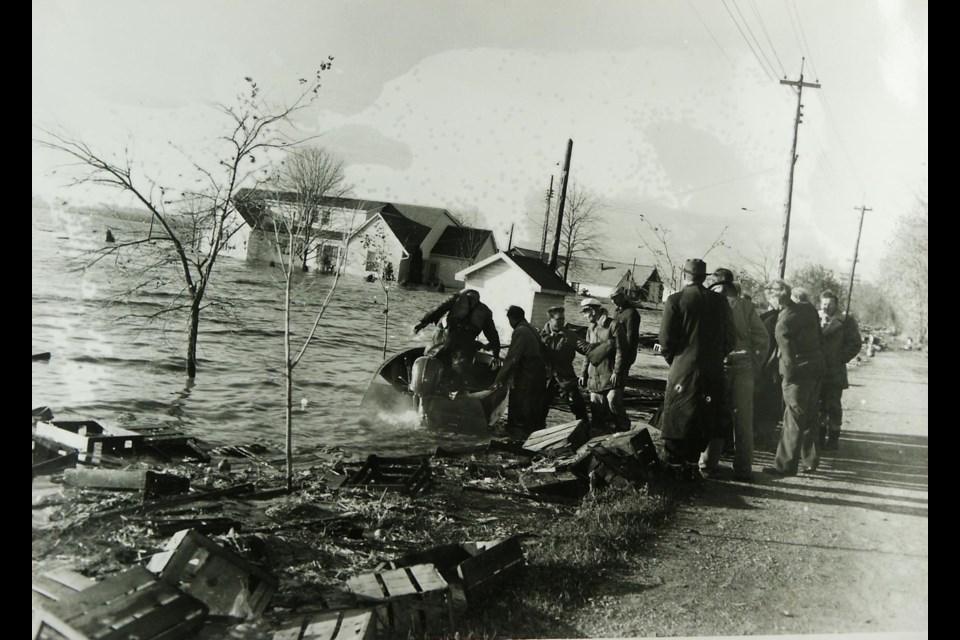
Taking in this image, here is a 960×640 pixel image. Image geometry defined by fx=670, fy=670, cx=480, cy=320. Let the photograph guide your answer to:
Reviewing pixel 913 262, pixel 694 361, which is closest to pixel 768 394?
pixel 913 262

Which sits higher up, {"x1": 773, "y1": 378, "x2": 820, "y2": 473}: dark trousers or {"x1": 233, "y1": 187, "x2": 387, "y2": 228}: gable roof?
{"x1": 233, "y1": 187, "x2": 387, "y2": 228}: gable roof

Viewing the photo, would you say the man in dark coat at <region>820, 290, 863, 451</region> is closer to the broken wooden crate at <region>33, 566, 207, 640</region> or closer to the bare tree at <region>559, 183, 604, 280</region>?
the bare tree at <region>559, 183, 604, 280</region>

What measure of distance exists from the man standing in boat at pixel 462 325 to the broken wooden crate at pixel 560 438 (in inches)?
35.3

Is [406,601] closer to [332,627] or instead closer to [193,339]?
[332,627]

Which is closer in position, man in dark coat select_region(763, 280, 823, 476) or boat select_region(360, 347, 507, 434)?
boat select_region(360, 347, 507, 434)

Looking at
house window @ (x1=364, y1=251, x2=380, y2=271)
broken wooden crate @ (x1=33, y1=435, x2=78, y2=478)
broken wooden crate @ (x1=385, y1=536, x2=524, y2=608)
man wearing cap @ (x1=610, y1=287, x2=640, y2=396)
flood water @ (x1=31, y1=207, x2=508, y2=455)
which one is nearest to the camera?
broken wooden crate @ (x1=385, y1=536, x2=524, y2=608)

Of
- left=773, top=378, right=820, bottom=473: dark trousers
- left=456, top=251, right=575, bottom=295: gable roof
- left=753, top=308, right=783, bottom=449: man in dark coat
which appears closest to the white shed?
left=456, top=251, right=575, bottom=295: gable roof

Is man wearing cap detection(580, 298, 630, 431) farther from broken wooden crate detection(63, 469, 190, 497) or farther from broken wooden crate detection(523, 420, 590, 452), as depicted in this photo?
broken wooden crate detection(63, 469, 190, 497)

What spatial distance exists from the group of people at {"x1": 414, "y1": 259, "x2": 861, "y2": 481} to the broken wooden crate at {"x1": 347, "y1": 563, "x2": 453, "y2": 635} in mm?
2290

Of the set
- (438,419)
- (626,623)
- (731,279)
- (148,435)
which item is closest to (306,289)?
(148,435)

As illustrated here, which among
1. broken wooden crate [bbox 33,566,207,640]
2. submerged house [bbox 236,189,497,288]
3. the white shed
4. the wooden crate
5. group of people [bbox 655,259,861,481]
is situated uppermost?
submerged house [bbox 236,189,497,288]

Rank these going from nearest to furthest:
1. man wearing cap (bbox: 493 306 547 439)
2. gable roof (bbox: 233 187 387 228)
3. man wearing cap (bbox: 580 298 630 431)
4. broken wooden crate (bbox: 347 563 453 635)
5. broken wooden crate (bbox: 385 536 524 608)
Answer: broken wooden crate (bbox: 347 563 453 635)
broken wooden crate (bbox: 385 536 524 608)
gable roof (bbox: 233 187 387 228)
man wearing cap (bbox: 493 306 547 439)
man wearing cap (bbox: 580 298 630 431)

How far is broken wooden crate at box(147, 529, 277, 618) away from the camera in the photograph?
333cm

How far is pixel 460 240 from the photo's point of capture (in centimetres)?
516
